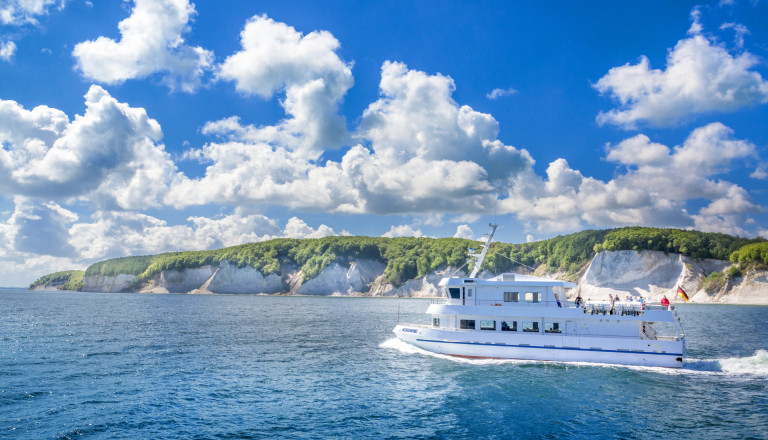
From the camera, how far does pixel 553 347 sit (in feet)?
114

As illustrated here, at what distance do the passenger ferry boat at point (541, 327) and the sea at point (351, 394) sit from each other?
1040 mm

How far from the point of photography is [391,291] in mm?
179125

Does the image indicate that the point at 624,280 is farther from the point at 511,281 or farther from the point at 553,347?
the point at 553,347

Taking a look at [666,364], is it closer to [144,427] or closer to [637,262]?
[144,427]

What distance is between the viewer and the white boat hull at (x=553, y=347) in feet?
108

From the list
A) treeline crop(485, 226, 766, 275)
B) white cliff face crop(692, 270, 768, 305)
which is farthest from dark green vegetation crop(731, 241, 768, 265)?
treeline crop(485, 226, 766, 275)

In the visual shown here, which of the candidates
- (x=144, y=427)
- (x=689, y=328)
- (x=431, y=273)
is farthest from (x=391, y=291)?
(x=144, y=427)

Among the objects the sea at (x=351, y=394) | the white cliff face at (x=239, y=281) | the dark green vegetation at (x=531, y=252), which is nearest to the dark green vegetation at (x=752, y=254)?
the dark green vegetation at (x=531, y=252)

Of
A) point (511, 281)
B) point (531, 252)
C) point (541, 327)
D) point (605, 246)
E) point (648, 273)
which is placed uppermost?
point (531, 252)

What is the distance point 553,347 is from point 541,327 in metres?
1.68

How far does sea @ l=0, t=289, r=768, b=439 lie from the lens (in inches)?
810

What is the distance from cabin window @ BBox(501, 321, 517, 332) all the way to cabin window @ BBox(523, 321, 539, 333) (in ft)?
2.38

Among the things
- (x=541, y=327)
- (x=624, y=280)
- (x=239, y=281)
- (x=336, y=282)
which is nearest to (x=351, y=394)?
(x=541, y=327)

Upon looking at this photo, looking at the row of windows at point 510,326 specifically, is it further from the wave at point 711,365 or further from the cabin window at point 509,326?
the wave at point 711,365
